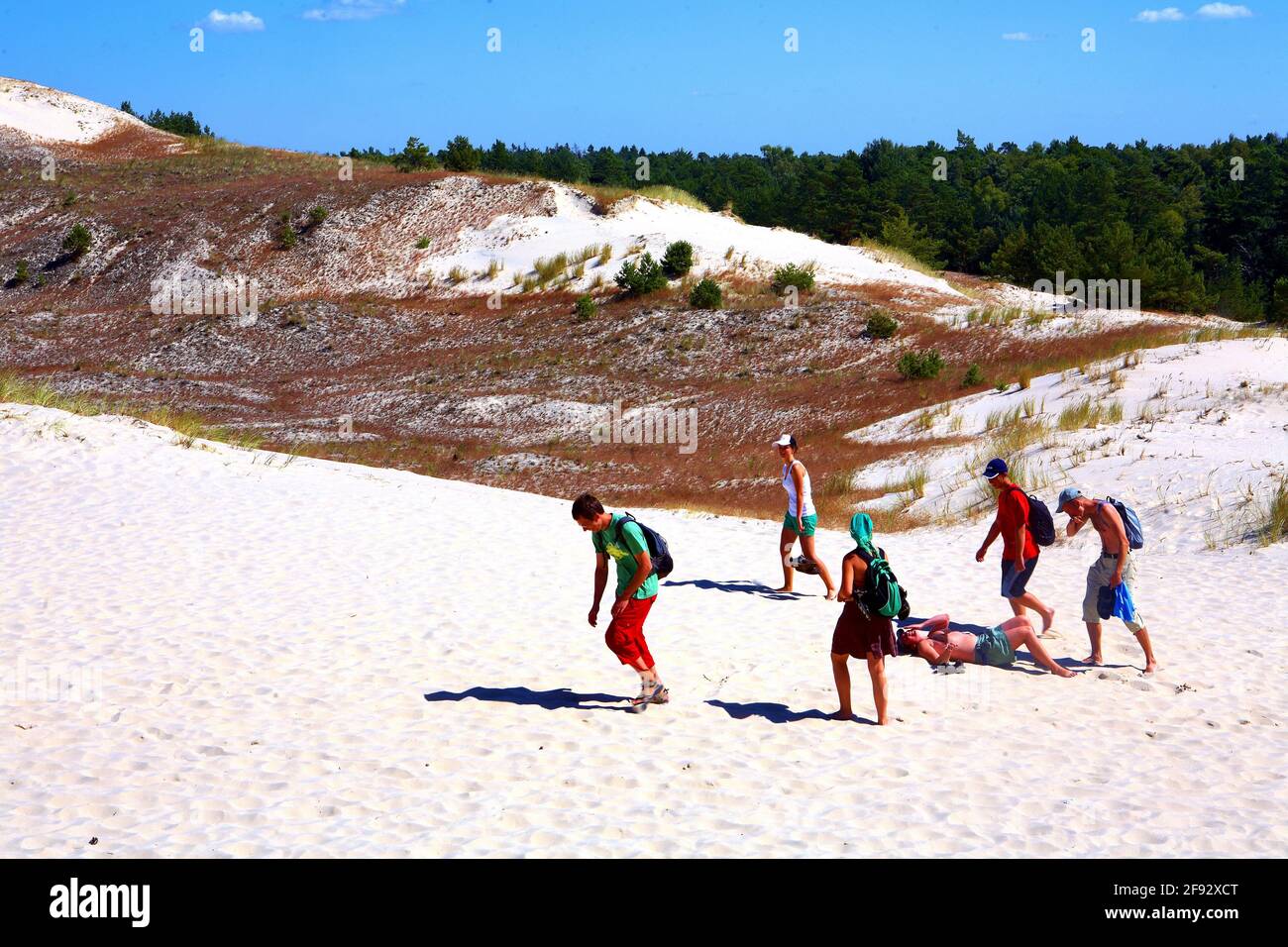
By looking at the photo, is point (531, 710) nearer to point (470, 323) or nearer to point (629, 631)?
point (629, 631)

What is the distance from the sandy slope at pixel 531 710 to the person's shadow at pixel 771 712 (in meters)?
0.03

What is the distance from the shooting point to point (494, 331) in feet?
138

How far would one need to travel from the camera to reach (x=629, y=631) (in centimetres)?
923

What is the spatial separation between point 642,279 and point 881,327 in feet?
32.8

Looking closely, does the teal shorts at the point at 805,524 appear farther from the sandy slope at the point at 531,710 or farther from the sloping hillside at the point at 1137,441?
the sloping hillside at the point at 1137,441

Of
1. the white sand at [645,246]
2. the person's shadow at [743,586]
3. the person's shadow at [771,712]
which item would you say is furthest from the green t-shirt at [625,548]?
the white sand at [645,246]

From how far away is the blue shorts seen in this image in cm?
1125

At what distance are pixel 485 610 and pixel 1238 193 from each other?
76.1 meters

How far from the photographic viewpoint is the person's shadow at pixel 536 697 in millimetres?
9766

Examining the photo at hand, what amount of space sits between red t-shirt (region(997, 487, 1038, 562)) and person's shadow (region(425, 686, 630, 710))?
4.04m

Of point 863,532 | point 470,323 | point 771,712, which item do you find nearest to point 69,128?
point 470,323

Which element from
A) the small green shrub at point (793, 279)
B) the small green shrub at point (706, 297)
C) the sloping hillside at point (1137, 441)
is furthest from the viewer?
the small green shrub at point (793, 279)

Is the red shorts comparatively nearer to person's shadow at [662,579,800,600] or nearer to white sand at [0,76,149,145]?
person's shadow at [662,579,800,600]
